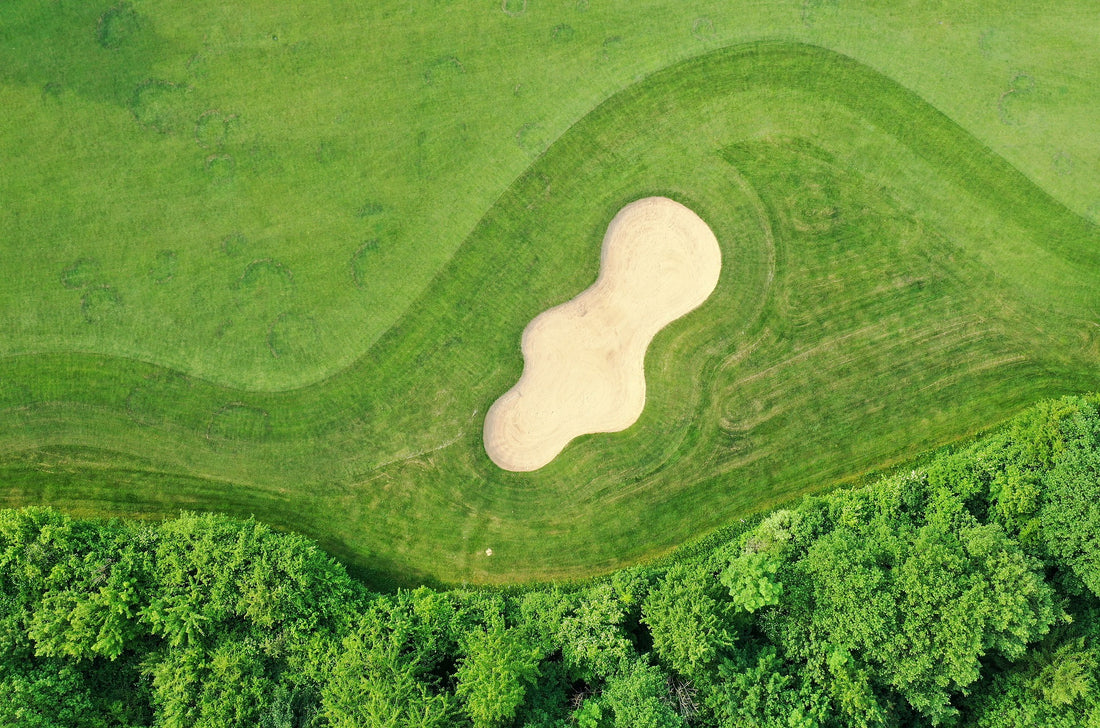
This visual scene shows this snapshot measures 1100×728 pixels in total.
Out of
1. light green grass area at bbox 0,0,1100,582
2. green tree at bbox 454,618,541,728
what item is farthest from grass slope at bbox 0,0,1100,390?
green tree at bbox 454,618,541,728

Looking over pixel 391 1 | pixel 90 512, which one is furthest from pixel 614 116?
pixel 90 512

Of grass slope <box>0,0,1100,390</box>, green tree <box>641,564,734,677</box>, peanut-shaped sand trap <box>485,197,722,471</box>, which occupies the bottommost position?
green tree <box>641,564,734,677</box>

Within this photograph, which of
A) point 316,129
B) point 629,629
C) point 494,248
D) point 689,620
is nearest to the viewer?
point 689,620

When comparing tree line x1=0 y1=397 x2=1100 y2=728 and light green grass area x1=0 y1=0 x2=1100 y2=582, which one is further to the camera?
light green grass area x1=0 y1=0 x2=1100 y2=582

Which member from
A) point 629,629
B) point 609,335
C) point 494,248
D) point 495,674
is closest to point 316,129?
point 494,248

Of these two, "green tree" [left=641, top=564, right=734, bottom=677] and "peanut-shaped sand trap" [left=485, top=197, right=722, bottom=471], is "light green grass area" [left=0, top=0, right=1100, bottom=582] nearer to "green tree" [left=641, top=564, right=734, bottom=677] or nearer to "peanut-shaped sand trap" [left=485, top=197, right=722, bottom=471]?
"peanut-shaped sand trap" [left=485, top=197, right=722, bottom=471]

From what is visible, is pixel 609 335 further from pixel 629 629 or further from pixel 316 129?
pixel 316 129

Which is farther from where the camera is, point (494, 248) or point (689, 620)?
point (494, 248)
